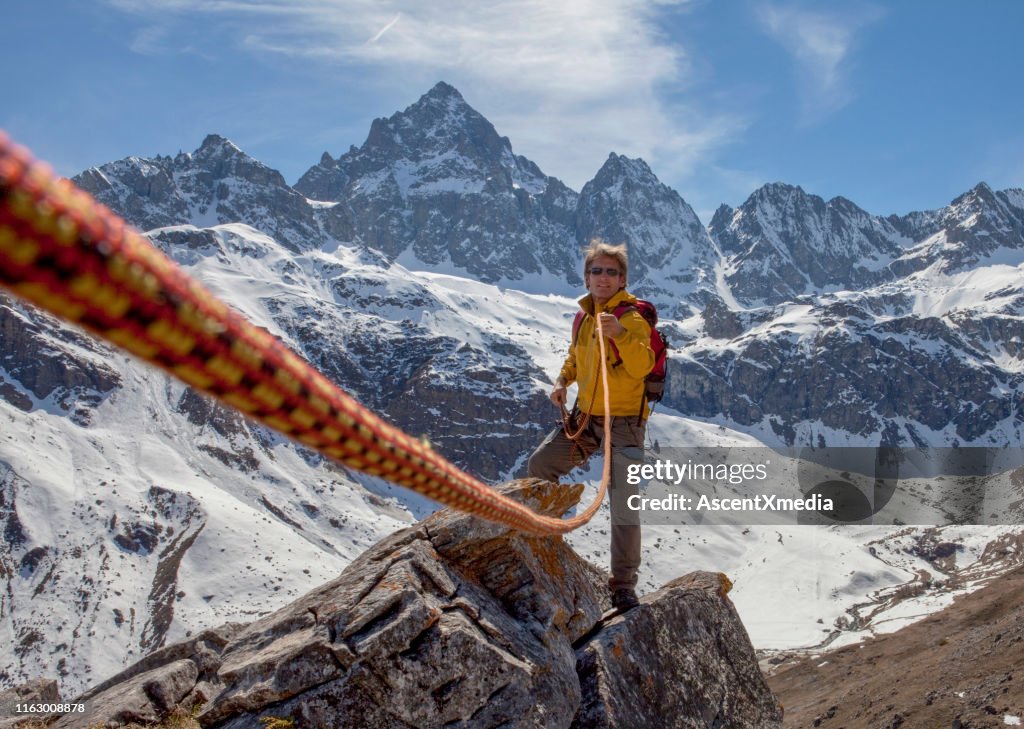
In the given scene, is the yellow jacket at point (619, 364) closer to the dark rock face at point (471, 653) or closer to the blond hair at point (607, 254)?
the blond hair at point (607, 254)

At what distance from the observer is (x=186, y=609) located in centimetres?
17188

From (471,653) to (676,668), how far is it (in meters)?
4.12

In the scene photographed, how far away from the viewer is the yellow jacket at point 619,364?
29.7 ft

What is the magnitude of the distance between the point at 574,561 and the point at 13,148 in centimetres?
1094

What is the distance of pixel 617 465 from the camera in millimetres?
10445

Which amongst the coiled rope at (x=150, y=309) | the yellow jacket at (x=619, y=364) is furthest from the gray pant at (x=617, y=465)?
the coiled rope at (x=150, y=309)

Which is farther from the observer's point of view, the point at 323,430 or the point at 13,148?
the point at 323,430

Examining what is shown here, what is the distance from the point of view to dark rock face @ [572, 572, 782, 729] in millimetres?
9672

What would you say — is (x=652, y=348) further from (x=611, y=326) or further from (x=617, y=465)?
(x=617, y=465)

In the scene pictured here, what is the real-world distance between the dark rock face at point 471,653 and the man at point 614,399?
551 millimetres

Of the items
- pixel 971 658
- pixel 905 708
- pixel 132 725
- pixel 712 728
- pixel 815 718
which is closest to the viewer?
pixel 132 725

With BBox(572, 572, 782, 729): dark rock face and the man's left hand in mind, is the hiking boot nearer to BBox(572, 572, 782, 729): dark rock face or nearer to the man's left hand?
BBox(572, 572, 782, 729): dark rock face

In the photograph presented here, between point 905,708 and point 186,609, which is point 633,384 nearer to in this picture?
point 905,708

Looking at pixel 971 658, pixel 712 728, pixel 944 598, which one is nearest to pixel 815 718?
pixel 971 658
